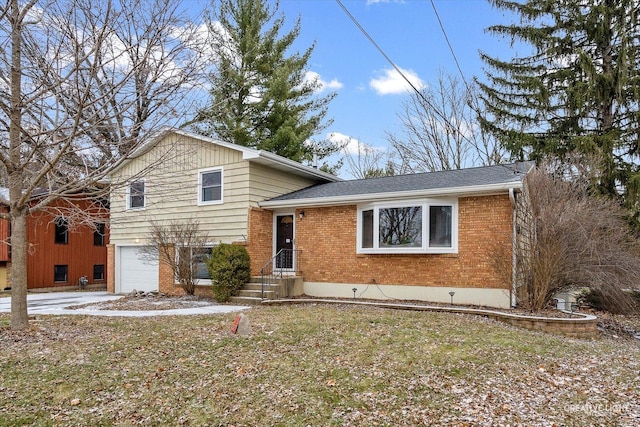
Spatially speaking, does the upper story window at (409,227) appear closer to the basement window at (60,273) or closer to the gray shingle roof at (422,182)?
the gray shingle roof at (422,182)

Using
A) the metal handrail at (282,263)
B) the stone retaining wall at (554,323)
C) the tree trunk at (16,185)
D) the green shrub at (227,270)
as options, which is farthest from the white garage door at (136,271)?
the stone retaining wall at (554,323)

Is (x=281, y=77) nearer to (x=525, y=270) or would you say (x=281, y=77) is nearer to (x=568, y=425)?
(x=525, y=270)

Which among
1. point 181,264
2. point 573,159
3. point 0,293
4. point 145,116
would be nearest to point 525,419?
point 145,116

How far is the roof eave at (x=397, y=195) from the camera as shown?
10.1 m

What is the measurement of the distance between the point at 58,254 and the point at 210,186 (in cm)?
934

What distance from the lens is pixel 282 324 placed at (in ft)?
25.9

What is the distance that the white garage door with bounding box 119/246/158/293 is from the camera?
15555 millimetres

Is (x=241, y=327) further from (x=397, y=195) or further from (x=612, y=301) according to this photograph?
(x=612, y=301)

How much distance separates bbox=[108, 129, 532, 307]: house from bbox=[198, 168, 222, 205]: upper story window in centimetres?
3

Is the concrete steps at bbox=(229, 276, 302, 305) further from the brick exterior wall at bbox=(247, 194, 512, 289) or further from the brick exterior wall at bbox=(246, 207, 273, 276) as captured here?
the brick exterior wall at bbox=(246, 207, 273, 276)

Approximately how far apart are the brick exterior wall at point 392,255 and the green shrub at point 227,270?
67cm

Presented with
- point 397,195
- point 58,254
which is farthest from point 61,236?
point 397,195

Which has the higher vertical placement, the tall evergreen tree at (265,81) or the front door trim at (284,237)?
the tall evergreen tree at (265,81)

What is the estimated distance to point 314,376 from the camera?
17.1 ft
